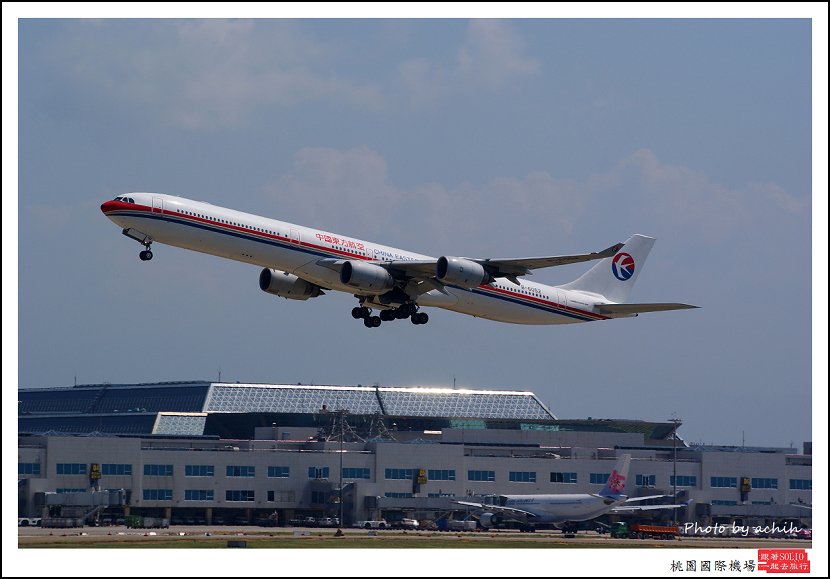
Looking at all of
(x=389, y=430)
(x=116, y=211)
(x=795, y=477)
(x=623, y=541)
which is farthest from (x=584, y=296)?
(x=389, y=430)

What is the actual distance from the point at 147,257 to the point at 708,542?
38.8 meters

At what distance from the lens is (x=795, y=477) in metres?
111

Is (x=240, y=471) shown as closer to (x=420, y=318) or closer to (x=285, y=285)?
(x=285, y=285)

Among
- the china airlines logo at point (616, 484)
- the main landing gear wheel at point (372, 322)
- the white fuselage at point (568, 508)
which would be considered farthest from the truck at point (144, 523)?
the china airlines logo at point (616, 484)

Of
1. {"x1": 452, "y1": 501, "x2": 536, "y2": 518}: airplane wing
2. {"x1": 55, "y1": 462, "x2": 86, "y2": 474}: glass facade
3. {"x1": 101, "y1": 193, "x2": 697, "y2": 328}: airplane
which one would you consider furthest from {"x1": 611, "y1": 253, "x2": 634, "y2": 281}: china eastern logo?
{"x1": 55, "y1": 462, "x2": 86, "y2": 474}: glass facade

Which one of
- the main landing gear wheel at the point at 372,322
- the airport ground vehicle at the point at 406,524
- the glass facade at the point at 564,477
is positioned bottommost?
the airport ground vehicle at the point at 406,524

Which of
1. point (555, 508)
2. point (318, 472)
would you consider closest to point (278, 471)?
point (318, 472)

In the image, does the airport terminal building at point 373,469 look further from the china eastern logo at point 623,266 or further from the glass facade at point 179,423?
the china eastern logo at point 623,266

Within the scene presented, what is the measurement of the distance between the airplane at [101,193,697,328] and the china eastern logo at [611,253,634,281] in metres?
2.51

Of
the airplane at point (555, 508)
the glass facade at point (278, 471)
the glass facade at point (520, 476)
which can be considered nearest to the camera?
the airplane at point (555, 508)

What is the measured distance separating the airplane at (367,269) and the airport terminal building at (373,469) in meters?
21.2

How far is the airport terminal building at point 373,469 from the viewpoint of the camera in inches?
3593

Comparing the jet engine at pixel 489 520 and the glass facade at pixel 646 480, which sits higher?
the glass facade at pixel 646 480

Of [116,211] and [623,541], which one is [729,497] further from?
[116,211]
